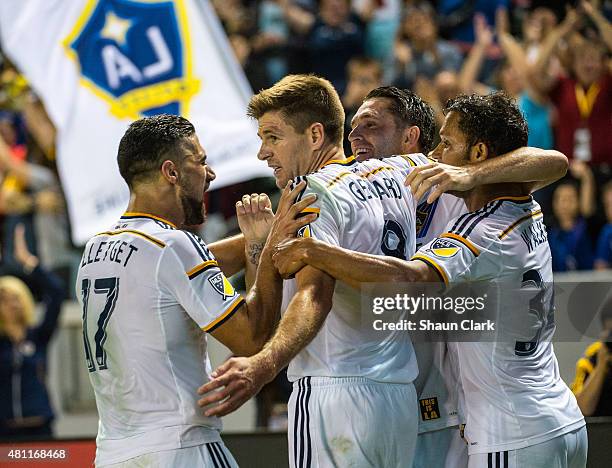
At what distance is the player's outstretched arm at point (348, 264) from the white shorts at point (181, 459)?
81cm

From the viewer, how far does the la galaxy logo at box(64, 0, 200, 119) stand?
32.9ft

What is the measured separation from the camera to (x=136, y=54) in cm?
1007

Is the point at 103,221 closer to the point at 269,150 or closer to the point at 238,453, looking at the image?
the point at 238,453

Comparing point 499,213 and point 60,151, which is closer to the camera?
point 499,213

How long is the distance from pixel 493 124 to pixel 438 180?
0.48 metres

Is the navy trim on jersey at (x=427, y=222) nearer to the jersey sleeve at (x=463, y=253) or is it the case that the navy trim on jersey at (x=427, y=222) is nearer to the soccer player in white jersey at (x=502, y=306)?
the soccer player in white jersey at (x=502, y=306)

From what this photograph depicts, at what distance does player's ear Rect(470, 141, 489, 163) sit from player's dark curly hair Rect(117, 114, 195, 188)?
1278 mm

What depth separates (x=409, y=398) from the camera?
15.1 feet

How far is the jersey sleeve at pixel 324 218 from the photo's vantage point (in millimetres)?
4453

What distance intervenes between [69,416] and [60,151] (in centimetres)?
245

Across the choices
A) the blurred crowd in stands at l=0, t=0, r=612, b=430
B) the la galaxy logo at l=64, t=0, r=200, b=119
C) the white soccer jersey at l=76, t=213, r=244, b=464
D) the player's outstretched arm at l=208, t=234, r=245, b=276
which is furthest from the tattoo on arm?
the la galaxy logo at l=64, t=0, r=200, b=119

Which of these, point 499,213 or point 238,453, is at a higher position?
point 499,213

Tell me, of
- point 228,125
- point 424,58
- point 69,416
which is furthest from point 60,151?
point 424,58

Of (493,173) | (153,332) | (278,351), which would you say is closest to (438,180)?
(493,173)
